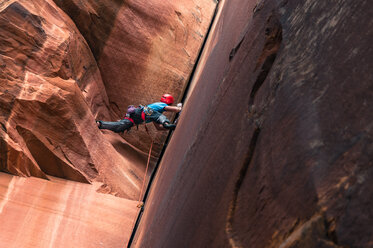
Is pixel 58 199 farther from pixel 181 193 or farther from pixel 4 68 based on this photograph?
pixel 181 193

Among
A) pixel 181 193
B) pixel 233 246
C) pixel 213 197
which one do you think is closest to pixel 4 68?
pixel 181 193

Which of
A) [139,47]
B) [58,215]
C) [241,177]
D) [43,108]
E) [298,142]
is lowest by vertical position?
[58,215]

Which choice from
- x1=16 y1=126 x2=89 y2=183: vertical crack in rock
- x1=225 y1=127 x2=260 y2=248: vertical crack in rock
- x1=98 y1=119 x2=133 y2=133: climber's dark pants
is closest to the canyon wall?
x1=16 y1=126 x2=89 y2=183: vertical crack in rock

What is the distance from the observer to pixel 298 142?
2.56 ft

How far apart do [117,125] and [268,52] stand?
216 inches

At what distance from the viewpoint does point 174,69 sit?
7672 millimetres

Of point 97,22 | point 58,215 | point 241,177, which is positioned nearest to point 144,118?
point 97,22

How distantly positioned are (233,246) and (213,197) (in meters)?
0.29

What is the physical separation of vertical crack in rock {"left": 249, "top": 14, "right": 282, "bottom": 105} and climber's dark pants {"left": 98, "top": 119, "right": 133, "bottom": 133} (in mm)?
5342

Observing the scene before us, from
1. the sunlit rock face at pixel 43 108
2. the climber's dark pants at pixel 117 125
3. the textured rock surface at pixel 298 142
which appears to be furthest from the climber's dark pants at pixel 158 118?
the textured rock surface at pixel 298 142

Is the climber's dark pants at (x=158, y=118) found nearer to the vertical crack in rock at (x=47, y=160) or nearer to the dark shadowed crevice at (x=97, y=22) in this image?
the dark shadowed crevice at (x=97, y=22)

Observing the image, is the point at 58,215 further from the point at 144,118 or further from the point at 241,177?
the point at 241,177

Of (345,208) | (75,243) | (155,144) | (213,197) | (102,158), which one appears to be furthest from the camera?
(155,144)

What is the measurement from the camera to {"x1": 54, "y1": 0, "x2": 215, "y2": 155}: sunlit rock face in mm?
6703
